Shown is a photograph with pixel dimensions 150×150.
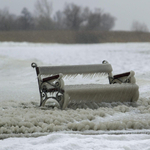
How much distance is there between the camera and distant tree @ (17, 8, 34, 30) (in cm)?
2661

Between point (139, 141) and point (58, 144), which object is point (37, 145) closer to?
point (58, 144)

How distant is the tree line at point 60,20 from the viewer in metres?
26.8

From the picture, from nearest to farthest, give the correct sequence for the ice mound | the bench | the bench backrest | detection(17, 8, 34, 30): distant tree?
1. the ice mound
2. the bench
3. the bench backrest
4. detection(17, 8, 34, 30): distant tree

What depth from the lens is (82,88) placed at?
4062mm

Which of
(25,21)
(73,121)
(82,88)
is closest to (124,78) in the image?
(82,88)

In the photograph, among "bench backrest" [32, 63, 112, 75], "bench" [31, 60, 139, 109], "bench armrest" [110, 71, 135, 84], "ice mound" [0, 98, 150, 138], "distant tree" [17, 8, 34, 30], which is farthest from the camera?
"distant tree" [17, 8, 34, 30]

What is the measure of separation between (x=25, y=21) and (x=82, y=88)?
24072mm

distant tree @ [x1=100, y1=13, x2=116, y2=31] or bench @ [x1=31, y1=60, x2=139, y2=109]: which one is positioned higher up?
distant tree @ [x1=100, y1=13, x2=116, y2=31]

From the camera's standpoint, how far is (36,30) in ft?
85.8

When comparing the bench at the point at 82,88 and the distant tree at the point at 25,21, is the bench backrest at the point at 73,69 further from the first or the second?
the distant tree at the point at 25,21

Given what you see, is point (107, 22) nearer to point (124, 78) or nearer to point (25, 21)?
point (25, 21)

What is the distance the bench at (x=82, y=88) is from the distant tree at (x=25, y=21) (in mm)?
22449

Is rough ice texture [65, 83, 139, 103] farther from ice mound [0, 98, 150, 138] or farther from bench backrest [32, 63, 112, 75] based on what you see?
bench backrest [32, 63, 112, 75]

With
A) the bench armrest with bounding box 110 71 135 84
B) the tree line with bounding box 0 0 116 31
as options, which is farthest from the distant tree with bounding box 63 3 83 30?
the bench armrest with bounding box 110 71 135 84
